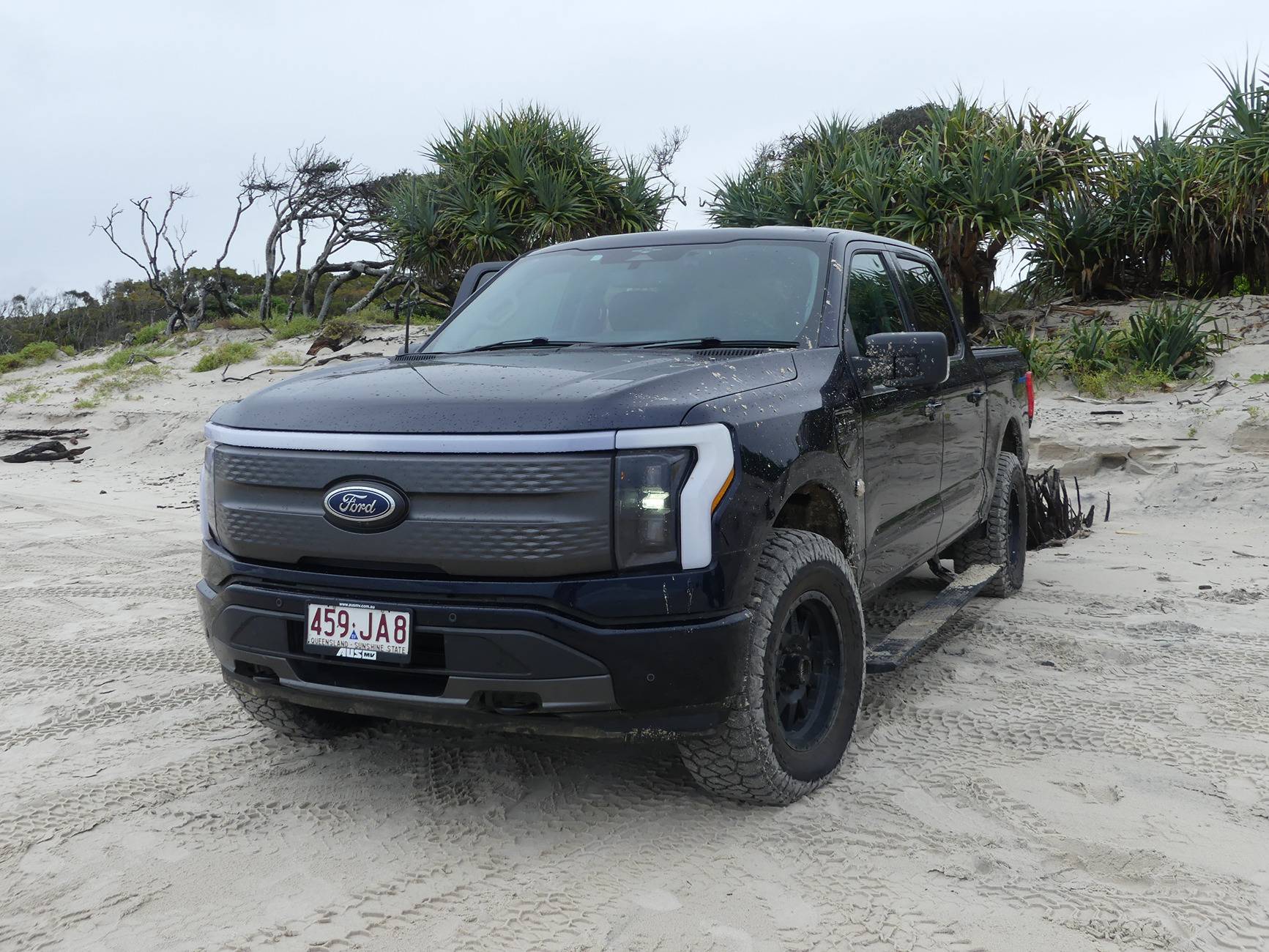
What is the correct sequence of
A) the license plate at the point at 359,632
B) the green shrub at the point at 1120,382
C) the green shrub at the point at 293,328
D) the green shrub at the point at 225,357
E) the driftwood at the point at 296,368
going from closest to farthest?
1. the license plate at the point at 359,632
2. the green shrub at the point at 1120,382
3. the driftwood at the point at 296,368
4. the green shrub at the point at 225,357
5. the green shrub at the point at 293,328

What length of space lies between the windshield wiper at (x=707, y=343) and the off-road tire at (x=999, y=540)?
248 centimetres

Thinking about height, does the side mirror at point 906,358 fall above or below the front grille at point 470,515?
above

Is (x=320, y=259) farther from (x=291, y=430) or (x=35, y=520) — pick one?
(x=291, y=430)

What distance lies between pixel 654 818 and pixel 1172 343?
1047cm

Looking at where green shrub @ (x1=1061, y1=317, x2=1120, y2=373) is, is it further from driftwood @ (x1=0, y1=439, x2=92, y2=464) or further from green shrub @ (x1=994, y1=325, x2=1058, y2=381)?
driftwood @ (x1=0, y1=439, x2=92, y2=464)

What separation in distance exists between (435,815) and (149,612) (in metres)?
2.96

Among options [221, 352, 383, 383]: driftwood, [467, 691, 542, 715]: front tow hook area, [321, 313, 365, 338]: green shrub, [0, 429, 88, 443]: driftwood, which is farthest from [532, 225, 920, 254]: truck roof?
[321, 313, 365, 338]: green shrub

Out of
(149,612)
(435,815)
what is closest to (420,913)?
(435,815)

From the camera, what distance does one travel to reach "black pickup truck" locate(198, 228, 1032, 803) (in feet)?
9.34

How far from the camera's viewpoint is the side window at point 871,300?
13.6 feet

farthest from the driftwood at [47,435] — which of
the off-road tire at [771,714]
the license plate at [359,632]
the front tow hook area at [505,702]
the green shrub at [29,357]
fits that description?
the off-road tire at [771,714]

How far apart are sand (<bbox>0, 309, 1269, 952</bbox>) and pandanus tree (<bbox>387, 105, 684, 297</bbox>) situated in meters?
12.1

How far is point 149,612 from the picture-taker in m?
5.56

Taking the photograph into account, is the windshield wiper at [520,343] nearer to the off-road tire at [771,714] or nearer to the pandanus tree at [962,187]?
the off-road tire at [771,714]
